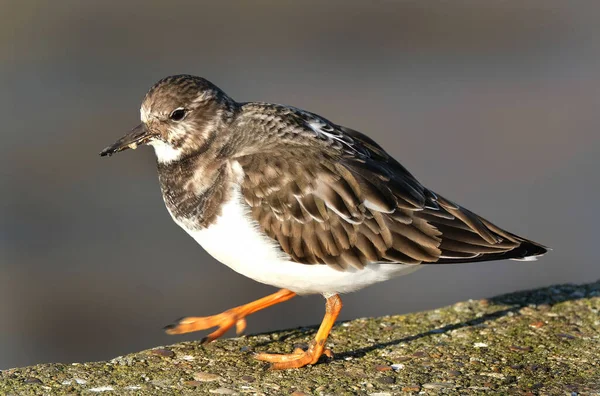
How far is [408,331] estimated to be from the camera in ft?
16.2

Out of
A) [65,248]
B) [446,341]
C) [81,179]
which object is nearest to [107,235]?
[65,248]

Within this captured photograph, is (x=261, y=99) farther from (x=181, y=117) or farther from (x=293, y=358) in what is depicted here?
(x=293, y=358)

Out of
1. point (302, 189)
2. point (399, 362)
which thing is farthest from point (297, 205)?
point (399, 362)

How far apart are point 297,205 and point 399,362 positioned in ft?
3.19

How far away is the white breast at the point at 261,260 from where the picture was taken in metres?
4.36

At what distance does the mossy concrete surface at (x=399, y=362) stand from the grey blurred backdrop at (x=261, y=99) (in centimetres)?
69

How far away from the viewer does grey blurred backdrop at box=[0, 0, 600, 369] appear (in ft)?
27.9

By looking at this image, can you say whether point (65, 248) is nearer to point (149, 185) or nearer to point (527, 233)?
point (149, 185)

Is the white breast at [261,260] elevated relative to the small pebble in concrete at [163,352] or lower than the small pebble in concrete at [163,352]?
elevated

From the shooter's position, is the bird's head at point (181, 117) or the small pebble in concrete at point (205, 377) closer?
the small pebble in concrete at point (205, 377)

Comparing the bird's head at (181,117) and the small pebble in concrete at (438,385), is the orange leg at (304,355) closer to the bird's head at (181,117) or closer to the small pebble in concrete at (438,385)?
the small pebble in concrete at (438,385)

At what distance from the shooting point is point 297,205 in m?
4.44

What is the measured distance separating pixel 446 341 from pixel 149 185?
5.84 m

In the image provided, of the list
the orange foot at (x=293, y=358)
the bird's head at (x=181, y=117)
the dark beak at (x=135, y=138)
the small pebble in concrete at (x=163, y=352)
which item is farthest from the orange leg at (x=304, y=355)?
the dark beak at (x=135, y=138)
